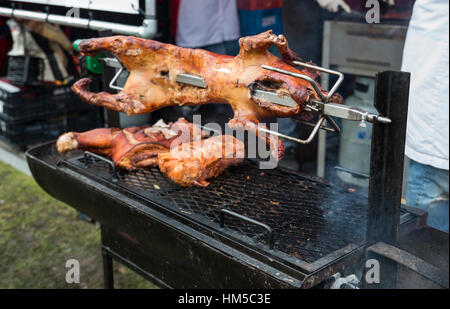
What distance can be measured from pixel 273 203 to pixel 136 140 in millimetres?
896

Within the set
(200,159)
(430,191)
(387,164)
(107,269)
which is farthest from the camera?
(107,269)

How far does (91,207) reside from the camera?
257 cm

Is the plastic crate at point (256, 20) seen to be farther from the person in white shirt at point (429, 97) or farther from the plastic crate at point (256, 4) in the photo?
the person in white shirt at point (429, 97)

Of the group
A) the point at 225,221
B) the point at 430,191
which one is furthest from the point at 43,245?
the point at 430,191

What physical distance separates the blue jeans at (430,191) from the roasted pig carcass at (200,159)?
114 cm

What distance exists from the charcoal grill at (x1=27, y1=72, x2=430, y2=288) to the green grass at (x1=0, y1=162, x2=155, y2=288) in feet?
3.42

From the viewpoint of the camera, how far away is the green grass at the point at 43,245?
3.76m

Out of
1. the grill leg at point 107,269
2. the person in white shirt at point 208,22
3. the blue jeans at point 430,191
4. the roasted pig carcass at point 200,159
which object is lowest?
the grill leg at point 107,269

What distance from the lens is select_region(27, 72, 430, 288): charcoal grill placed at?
178 centimetres

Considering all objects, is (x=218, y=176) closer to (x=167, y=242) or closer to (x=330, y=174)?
(x=167, y=242)

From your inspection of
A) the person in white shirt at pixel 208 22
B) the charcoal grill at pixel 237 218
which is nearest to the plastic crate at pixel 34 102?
the person in white shirt at pixel 208 22

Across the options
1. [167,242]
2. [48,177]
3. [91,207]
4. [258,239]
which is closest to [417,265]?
[258,239]

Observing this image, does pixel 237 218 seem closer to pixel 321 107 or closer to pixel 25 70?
pixel 321 107

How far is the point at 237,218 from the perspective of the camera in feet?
6.97
